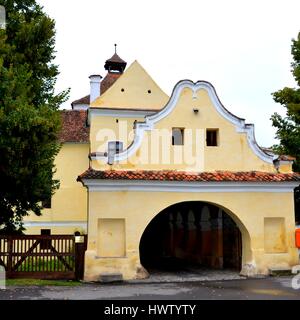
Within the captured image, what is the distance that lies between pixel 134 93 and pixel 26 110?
582 inches

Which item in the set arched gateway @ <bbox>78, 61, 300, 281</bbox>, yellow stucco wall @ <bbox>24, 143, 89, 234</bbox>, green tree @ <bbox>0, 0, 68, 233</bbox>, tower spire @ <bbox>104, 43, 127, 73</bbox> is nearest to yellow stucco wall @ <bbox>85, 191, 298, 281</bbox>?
arched gateway @ <bbox>78, 61, 300, 281</bbox>

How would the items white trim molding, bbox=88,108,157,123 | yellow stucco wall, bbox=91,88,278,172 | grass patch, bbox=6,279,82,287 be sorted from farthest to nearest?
white trim molding, bbox=88,108,157,123
yellow stucco wall, bbox=91,88,278,172
grass patch, bbox=6,279,82,287

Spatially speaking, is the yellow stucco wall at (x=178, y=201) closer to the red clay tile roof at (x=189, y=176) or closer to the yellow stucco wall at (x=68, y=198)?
the red clay tile roof at (x=189, y=176)

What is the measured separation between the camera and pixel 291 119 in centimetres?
2239

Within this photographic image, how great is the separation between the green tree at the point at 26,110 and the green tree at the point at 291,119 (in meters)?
10.9

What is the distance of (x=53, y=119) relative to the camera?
14992 millimetres

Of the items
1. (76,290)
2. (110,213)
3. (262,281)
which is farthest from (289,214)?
(76,290)

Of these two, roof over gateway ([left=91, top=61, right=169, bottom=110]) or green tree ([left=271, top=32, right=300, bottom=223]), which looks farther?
roof over gateway ([left=91, top=61, right=169, bottom=110])

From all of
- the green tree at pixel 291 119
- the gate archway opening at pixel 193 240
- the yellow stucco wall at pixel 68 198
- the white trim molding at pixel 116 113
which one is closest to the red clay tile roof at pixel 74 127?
the yellow stucco wall at pixel 68 198

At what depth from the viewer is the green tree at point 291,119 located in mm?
22016

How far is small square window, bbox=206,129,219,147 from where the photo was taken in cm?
1805

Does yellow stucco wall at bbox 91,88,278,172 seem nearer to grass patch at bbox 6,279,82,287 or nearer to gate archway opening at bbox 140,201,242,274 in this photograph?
gate archway opening at bbox 140,201,242,274

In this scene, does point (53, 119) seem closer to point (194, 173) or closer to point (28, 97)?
point (28, 97)

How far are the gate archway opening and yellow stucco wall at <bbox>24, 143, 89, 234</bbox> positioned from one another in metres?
5.53
